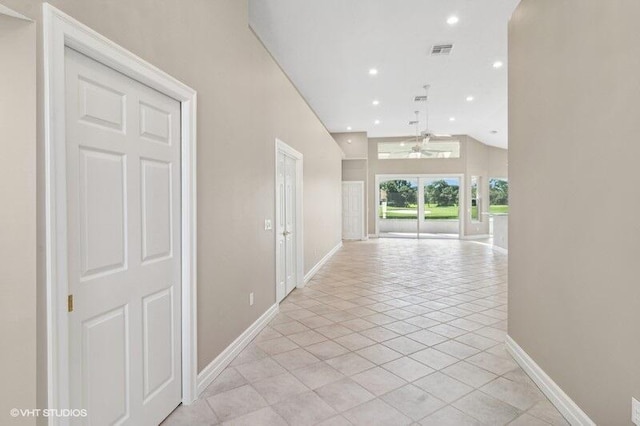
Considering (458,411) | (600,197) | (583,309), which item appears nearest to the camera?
(600,197)

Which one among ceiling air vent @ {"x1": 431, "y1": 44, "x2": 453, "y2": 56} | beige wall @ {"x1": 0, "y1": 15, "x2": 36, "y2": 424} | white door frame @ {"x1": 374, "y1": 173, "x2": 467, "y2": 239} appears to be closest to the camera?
beige wall @ {"x1": 0, "y1": 15, "x2": 36, "y2": 424}

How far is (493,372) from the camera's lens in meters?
2.74

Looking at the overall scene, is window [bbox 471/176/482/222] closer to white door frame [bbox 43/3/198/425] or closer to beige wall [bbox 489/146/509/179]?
beige wall [bbox 489/146/509/179]

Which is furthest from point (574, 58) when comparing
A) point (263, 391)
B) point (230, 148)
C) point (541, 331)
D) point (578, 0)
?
point (263, 391)

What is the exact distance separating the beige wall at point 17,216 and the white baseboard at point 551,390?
2.65 metres

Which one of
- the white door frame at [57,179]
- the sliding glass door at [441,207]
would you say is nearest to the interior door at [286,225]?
the white door frame at [57,179]

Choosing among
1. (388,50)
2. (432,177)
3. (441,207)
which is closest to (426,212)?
(441,207)

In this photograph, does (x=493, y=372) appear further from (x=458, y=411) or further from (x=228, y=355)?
(x=228, y=355)

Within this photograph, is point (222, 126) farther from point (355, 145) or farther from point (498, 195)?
point (498, 195)

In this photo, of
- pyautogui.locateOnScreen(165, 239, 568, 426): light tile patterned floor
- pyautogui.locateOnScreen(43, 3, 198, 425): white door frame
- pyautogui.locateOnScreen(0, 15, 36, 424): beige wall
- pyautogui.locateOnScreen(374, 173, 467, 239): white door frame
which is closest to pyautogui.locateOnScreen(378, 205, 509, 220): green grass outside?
pyautogui.locateOnScreen(374, 173, 467, 239): white door frame

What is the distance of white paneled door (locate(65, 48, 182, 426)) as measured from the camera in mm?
1519

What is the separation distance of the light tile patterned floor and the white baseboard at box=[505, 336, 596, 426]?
5cm

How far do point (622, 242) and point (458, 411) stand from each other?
138 cm

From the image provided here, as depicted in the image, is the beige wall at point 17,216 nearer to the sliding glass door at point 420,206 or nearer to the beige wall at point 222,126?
the beige wall at point 222,126
